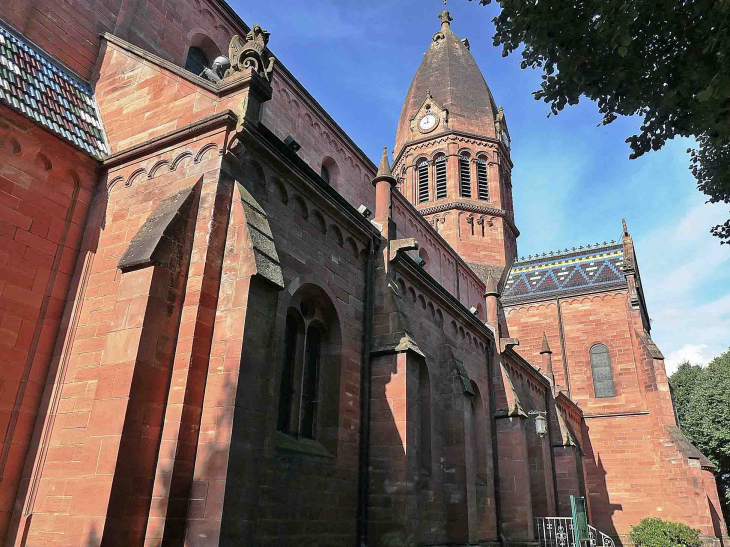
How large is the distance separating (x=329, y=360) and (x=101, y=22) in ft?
27.8

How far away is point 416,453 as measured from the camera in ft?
37.0

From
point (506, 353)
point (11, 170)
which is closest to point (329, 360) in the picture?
point (11, 170)

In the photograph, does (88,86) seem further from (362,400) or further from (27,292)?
(362,400)

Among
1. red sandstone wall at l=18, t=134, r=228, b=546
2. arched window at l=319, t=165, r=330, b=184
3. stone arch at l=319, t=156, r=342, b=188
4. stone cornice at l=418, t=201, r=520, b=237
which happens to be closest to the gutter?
stone arch at l=319, t=156, r=342, b=188

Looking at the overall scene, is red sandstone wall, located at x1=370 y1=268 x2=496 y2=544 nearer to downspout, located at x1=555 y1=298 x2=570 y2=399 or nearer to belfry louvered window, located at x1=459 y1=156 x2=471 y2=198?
downspout, located at x1=555 y1=298 x2=570 y2=399

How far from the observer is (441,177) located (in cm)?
3703

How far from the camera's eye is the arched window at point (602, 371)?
104 ft

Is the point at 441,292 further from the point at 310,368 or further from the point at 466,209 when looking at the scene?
the point at 466,209

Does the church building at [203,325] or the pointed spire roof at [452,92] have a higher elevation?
the pointed spire roof at [452,92]

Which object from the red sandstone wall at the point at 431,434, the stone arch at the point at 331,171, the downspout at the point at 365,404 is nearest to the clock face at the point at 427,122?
the stone arch at the point at 331,171

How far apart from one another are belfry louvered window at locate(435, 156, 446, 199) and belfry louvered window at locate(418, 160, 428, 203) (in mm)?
772

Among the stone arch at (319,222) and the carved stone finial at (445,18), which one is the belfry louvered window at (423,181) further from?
the stone arch at (319,222)

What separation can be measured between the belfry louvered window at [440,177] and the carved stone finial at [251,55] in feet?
89.9

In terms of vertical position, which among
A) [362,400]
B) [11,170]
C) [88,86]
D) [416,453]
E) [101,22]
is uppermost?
[101,22]
